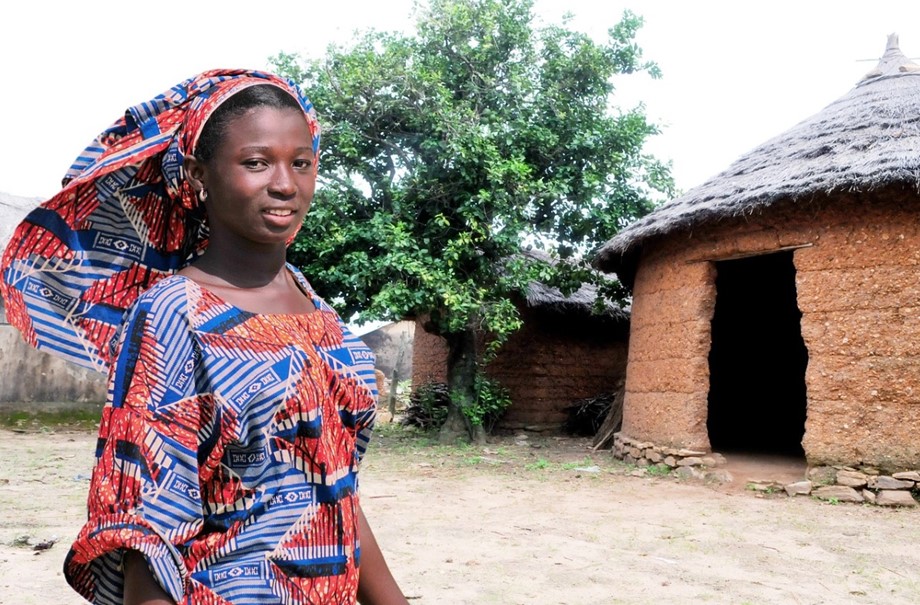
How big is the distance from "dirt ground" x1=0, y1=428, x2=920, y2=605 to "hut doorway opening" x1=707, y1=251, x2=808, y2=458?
4.60m

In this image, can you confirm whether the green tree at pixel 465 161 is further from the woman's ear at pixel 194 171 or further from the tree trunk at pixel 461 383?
the woman's ear at pixel 194 171

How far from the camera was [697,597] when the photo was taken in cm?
397

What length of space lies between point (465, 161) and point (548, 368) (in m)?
4.55

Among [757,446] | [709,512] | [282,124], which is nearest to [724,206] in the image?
[709,512]

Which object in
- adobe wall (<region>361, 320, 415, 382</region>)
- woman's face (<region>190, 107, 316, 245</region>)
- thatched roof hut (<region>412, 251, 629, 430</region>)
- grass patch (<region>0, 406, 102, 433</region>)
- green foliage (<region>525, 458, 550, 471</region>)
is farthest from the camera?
adobe wall (<region>361, 320, 415, 382</region>)

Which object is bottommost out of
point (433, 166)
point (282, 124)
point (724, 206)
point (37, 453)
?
point (37, 453)

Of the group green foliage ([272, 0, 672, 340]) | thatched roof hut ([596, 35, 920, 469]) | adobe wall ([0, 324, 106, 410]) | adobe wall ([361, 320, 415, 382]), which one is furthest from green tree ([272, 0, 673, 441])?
adobe wall ([361, 320, 415, 382])

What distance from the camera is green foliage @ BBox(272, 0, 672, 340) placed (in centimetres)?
965

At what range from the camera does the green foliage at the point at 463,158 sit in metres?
9.65

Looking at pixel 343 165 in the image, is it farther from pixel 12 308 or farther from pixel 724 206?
pixel 12 308

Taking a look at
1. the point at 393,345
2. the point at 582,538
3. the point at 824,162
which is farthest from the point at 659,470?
the point at 393,345

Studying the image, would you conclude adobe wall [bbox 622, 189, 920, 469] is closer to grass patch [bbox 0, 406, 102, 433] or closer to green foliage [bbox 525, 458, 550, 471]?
green foliage [bbox 525, 458, 550, 471]

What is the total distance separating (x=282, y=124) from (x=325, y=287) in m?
9.11

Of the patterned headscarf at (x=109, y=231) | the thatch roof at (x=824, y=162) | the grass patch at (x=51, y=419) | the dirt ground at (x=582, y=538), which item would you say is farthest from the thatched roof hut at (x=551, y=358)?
the patterned headscarf at (x=109, y=231)
